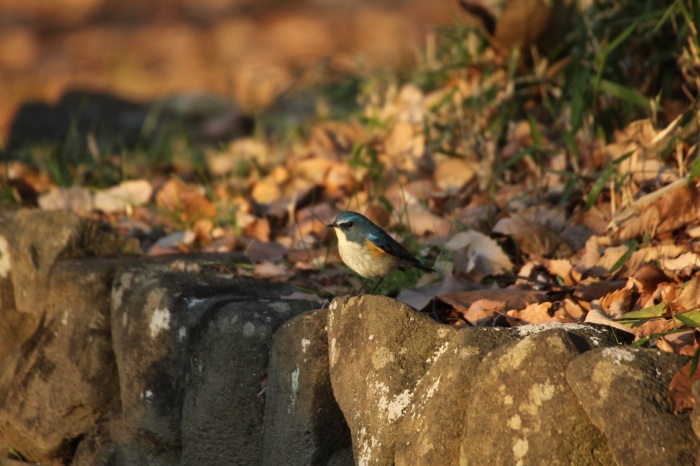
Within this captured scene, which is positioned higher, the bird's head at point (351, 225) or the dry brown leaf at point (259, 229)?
the bird's head at point (351, 225)

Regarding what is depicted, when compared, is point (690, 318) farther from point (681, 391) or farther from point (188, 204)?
point (188, 204)

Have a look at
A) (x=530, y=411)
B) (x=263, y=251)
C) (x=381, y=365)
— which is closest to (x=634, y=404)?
(x=530, y=411)

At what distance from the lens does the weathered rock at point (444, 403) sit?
2.19 m

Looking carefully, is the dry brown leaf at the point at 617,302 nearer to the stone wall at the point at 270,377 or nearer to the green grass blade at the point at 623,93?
the stone wall at the point at 270,377

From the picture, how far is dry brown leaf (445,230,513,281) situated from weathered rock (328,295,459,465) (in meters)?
0.78

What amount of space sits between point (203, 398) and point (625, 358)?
145cm

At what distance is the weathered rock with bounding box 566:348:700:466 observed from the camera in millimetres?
1812

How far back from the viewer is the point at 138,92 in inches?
315

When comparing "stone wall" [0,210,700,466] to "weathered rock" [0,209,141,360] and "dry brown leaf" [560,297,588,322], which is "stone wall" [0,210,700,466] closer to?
"weathered rock" [0,209,141,360]

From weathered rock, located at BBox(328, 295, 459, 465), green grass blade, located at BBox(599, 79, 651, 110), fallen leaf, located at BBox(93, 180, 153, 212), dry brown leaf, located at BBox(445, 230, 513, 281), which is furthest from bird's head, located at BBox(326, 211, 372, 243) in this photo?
fallen leaf, located at BBox(93, 180, 153, 212)

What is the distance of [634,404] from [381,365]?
758mm

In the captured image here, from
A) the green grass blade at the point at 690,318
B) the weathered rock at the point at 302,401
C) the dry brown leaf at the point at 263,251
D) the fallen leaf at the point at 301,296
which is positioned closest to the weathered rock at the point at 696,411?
the green grass blade at the point at 690,318

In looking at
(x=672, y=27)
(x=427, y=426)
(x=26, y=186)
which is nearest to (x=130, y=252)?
(x=26, y=186)

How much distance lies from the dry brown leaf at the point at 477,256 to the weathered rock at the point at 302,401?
0.73 metres
